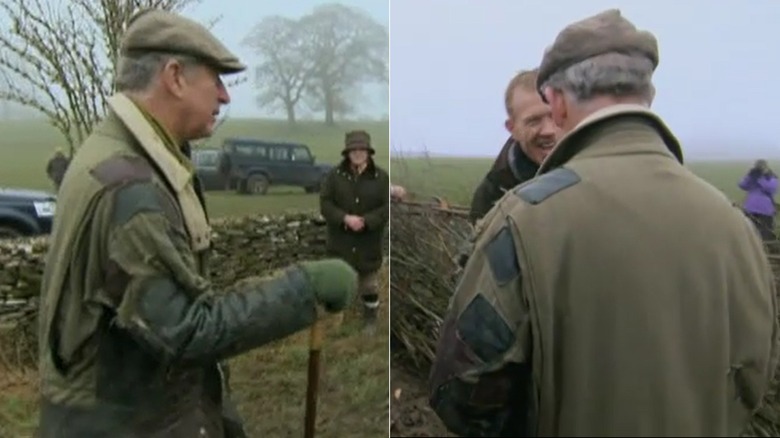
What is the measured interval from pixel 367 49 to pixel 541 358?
3907 millimetres

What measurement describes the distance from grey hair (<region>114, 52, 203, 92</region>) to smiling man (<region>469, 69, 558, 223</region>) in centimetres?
123

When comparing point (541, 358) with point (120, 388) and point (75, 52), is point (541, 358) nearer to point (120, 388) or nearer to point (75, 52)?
point (120, 388)

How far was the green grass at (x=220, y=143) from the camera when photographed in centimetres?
623

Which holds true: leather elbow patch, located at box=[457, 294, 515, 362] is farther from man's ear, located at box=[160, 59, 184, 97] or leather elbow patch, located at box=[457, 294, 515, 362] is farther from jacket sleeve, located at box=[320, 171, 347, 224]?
jacket sleeve, located at box=[320, 171, 347, 224]

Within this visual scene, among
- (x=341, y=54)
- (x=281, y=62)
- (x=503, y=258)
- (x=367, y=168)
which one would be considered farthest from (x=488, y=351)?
(x=281, y=62)

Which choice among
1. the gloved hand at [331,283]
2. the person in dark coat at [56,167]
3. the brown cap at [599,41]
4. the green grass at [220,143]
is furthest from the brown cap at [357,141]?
the brown cap at [599,41]

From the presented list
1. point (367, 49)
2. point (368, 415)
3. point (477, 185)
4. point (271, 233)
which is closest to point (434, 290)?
point (477, 185)

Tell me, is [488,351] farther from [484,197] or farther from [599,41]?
[484,197]

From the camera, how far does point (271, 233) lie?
21.5 feet

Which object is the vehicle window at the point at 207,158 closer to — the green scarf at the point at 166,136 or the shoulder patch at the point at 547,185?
the green scarf at the point at 166,136

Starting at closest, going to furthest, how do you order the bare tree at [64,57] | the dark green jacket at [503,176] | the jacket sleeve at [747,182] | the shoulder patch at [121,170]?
the shoulder patch at [121,170]
the dark green jacket at [503,176]
the jacket sleeve at [747,182]
the bare tree at [64,57]

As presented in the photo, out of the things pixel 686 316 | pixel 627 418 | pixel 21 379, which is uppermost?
pixel 686 316

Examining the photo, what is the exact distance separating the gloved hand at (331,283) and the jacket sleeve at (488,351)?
16.4 inches

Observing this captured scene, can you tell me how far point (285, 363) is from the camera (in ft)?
19.6
